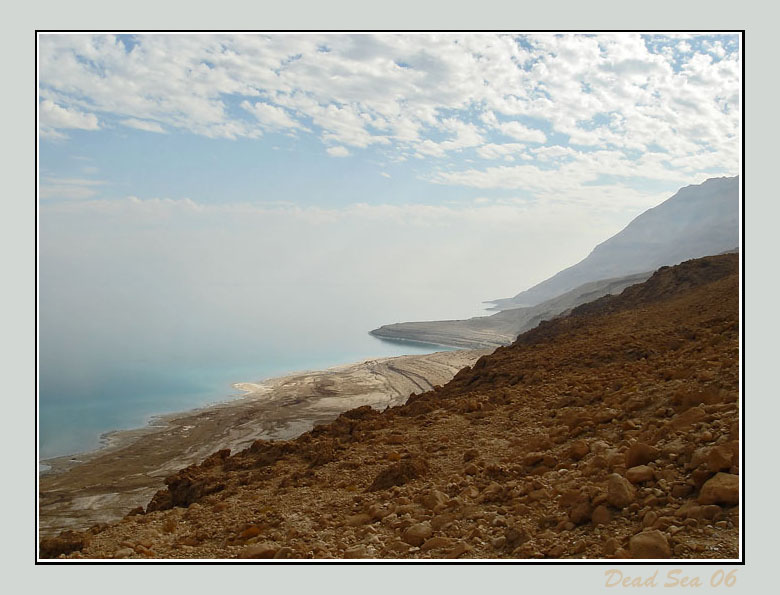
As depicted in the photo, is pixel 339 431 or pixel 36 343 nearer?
pixel 36 343

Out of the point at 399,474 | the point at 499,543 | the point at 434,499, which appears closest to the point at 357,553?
the point at 434,499

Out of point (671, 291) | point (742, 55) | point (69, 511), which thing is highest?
point (742, 55)

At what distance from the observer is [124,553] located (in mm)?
6297

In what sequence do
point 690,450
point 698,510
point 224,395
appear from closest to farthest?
1. point 698,510
2. point 690,450
3. point 224,395

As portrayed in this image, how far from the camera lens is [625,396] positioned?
31.0 ft

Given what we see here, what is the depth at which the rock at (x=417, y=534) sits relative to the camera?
5742mm

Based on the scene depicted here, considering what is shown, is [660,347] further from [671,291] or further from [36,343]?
[36,343]

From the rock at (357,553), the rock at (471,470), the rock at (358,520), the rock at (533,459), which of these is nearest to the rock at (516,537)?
the rock at (357,553)

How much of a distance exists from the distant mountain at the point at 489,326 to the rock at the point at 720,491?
71482mm

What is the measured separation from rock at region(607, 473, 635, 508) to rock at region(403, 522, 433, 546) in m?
1.92

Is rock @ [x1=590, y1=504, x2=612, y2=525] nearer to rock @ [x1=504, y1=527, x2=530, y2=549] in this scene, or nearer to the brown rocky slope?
the brown rocky slope

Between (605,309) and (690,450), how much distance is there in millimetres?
17702

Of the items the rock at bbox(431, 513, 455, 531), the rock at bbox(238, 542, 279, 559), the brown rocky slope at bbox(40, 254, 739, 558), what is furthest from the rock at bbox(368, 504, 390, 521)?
the rock at bbox(238, 542, 279, 559)

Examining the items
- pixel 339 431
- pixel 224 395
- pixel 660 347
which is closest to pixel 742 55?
pixel 660 347
